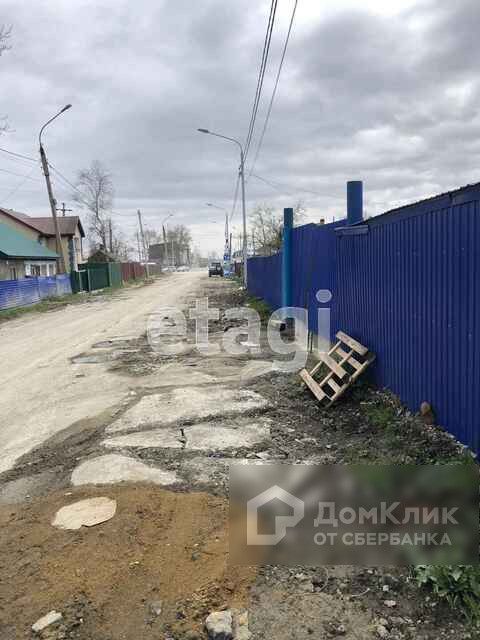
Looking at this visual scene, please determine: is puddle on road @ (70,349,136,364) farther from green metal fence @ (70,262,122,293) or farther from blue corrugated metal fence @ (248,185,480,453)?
green metal fence @ (70,262,122,293)

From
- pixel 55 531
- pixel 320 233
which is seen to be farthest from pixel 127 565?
pixel 320 233

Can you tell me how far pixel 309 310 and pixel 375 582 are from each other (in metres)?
7.74

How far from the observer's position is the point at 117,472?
449 cm

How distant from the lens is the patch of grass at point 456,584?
261cm

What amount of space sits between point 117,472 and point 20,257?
104 ft

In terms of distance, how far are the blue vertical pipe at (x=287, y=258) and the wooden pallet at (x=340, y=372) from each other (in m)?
5.60

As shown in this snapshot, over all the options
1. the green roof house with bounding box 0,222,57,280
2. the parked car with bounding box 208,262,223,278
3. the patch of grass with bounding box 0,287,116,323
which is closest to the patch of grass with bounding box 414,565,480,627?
the patch of grass with bounding box 0,287,116,323

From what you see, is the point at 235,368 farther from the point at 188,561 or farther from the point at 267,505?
the point at 188,561

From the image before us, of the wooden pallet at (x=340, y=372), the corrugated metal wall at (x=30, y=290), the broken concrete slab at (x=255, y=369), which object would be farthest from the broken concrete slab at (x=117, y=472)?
the corrugated metal wall at (x=30, y=290)

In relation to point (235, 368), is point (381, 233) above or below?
above

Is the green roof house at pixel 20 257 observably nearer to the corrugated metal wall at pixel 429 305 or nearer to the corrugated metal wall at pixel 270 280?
the corrugated metal wall at pixel 270 280

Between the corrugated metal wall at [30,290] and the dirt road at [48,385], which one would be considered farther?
the corrugated metal wall at [30,290]

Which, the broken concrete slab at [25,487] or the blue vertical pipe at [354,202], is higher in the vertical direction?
the blue vertical pipe at [354,202]

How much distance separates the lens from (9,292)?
2470cm
